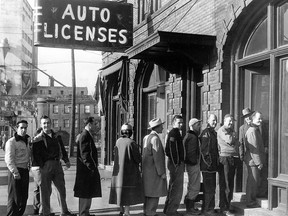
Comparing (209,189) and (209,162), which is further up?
(209,162)

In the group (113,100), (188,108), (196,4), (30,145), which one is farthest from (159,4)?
(30,145)

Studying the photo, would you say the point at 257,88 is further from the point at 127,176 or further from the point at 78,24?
the point at 78,24

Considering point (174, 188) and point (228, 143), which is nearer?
point (228, 143)

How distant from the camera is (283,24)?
748cm

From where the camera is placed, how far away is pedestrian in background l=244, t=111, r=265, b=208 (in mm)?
7516

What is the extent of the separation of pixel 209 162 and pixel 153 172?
1018mm

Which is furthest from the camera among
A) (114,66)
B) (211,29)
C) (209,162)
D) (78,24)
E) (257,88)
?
(114,66)

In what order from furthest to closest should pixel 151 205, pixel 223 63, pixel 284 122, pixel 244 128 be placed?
pixel 223 63
pixel 244 128
pixel 151 205
pixel 284 122

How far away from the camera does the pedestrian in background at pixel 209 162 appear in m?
7.59

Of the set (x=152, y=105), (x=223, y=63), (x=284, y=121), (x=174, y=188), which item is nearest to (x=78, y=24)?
(x=152, y=105)

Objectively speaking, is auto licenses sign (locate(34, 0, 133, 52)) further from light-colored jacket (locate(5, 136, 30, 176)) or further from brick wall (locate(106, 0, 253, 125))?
light-colored jacket (locate(5, 136, 30, 176))

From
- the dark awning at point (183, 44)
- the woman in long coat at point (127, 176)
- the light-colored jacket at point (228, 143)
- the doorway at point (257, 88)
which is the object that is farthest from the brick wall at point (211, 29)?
the woman in long coat at point (127, 176)

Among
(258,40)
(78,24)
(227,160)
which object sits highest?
(78,24)

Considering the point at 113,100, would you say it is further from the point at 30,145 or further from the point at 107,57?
the point at 30,145
